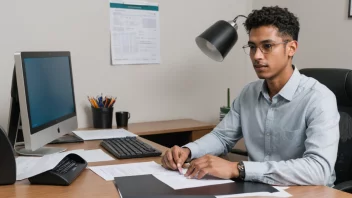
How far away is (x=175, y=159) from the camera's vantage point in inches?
55.7

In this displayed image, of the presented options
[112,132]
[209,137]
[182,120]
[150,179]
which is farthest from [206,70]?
[150,179]

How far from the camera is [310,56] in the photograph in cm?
257

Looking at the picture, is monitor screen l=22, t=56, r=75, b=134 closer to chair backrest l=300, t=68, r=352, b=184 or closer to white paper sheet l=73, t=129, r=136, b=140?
white paper sheet l=73, t=129, r=136, b=140

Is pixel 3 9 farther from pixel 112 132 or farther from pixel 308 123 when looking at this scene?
pixel 308 123

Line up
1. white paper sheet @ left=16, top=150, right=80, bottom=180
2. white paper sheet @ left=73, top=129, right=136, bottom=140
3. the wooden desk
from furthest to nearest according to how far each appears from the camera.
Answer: the wooden desk
white paper sheet @ left=73, top=129, right=136, bottom=140
white paper sheet @ left=16, top=150, right=80, bottom=180

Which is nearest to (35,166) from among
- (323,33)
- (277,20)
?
(277,20)

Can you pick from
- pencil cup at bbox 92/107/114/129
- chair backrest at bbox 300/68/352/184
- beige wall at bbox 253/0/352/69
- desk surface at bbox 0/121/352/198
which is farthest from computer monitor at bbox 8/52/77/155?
beige wall at bbox 253/0/352/69

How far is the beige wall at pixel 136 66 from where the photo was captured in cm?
222

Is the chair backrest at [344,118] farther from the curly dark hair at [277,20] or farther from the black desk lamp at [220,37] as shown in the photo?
the black desk lamp at [220,37]

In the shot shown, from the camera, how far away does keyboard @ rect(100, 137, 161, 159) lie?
5.30ft

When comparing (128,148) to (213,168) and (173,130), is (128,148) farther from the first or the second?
(173,130)

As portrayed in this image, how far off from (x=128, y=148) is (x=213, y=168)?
539mm

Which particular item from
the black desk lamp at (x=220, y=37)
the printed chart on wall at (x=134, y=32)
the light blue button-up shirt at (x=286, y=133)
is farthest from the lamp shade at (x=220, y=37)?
the printed chart on wall at (x=134, y=32)

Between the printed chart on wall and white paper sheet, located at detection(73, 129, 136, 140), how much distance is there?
483 mm
